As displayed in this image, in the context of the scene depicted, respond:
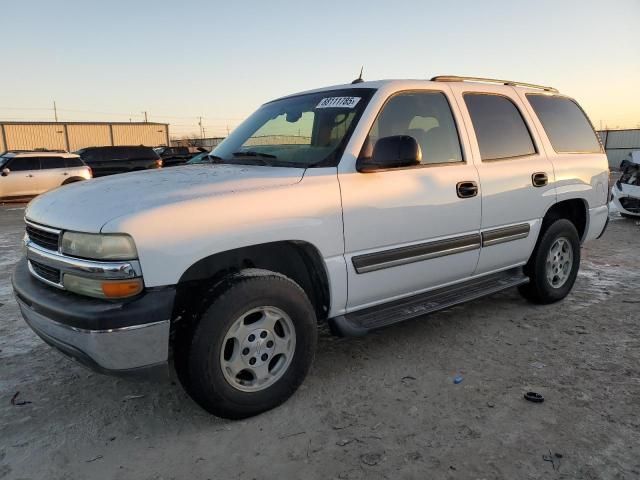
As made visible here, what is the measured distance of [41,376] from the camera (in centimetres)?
336

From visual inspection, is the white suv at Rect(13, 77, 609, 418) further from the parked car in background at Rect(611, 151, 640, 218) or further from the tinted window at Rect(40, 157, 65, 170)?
the tinted window at Rect(40, 157, 65, 170)

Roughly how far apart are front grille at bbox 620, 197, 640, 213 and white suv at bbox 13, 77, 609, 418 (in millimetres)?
6551

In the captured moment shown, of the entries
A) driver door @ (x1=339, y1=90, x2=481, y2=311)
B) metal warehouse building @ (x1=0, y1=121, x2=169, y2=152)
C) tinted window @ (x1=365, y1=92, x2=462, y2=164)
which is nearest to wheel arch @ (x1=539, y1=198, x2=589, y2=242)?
driver door @ (x1=339, y1=90, x2=481, y2=311)

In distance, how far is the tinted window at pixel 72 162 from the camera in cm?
1518

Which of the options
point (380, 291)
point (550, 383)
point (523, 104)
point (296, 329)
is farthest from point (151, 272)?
point (523, 104)

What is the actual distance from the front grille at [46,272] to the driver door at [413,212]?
1.59m

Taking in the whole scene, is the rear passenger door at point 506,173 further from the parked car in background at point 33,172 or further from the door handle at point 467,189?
the parked car in background at point 33,172

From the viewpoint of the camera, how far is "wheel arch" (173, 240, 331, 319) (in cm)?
268

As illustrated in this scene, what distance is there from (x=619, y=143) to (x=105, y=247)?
3294 cm

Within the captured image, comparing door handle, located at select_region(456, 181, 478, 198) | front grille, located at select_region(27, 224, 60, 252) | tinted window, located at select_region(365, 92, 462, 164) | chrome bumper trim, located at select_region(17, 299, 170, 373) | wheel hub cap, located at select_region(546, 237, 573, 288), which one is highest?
tinted window, located at select_region(365, 92, 462, 164)

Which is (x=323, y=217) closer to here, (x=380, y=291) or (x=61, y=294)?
(x=380, y=291)

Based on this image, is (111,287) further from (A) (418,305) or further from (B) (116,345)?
(A) (418,305)

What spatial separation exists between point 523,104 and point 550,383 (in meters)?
2.38

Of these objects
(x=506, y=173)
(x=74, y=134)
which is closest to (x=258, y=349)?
(x=506, y=173)
